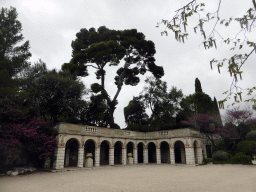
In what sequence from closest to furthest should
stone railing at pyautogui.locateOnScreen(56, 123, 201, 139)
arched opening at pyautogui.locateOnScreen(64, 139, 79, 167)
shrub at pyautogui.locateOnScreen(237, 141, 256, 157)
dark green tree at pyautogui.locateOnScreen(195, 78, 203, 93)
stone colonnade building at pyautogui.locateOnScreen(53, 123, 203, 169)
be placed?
1. stone railing at pyautogui.locateOnScreen(56, 123, 201, 139)
2. stone colonnade building at pyautogui.locateOnScreen(53, 123, 203, 169)
3. shrub at pyautogui.locateOnScreen(237, 141, 256, 157)
4. arched opening at pyautogui.locateOnScreen(64, 139, 79, 167)
5. dark green tree at pyautogui.locateOnScreen(195, 78, 203, 93)

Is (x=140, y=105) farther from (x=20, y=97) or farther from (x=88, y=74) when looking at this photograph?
(x=20, y=97)

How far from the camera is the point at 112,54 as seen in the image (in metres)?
31.3

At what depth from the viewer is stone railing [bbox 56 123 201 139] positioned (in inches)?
791

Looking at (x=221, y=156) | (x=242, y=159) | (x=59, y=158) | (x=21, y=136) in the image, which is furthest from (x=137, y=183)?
(x=221, y=156)

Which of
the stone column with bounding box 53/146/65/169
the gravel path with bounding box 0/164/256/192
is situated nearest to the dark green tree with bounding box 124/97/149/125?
the stone column with bounding box 53/146/65/169

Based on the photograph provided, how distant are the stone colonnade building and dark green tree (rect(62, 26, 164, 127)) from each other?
5455 millimetres

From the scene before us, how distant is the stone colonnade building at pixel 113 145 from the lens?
2022cm

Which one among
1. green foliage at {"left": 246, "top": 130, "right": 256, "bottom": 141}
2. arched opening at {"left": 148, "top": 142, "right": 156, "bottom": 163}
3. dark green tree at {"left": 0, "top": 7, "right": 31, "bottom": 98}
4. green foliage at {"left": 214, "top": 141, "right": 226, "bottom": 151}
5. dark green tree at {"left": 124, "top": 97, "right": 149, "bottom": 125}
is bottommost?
arched opening at {"left": 148, "top": 142, "right": 156, "bottom": 163}

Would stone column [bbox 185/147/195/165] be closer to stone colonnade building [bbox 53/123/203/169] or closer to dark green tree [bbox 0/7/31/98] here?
stone colonnade building [bbox 53/123/203/169]

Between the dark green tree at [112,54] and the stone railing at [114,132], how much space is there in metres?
4.72

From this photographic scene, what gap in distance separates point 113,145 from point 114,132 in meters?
1.98

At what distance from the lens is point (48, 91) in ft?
70.1

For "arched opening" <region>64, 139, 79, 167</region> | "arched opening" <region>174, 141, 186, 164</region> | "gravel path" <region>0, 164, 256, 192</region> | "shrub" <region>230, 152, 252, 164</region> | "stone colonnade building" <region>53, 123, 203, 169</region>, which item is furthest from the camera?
"arched opening" <region>174, 141, 186, 164</region>

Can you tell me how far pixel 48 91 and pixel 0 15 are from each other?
1153cm
